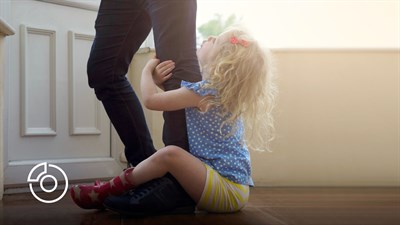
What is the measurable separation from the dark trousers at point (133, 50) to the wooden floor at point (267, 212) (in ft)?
0.69

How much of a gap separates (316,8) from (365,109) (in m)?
0.54

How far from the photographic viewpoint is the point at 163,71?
1.11 meters

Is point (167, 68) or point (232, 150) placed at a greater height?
Answer: point (167, 68)

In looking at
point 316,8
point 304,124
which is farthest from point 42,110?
point 316,8

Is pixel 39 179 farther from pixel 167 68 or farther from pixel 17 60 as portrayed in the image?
pixel 167 68

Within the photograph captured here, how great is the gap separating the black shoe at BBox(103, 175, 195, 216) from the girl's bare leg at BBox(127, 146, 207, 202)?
2 cm

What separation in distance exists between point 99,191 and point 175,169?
0.68 feet

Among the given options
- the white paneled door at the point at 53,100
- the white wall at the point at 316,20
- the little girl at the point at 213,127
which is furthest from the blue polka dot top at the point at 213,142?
the white wall at the point at 316,20

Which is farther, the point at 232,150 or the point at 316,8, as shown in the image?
the point at 316,8

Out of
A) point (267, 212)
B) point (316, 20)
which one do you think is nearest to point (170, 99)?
point (267, 212)

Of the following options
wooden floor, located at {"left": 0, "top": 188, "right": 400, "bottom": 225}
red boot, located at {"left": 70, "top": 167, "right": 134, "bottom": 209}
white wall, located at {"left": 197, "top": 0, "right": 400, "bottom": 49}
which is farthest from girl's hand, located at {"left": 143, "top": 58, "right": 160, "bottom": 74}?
white wall, located at {"left": 197, "top": 0, "right": 400, "bottom": 49}

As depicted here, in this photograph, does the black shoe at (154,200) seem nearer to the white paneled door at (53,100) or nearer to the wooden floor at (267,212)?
the wooden floor at (267,212)

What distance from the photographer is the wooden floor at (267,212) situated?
3.43 ft

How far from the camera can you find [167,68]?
3.61 ft
